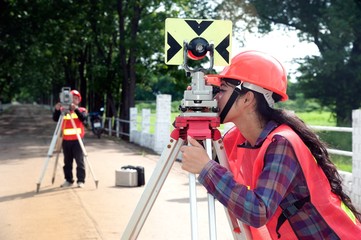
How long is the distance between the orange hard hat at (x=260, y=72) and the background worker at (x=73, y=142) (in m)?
7.09

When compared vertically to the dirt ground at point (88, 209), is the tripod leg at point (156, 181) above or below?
above

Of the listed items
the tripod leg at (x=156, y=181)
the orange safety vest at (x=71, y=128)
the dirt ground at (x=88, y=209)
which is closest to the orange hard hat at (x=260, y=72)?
the tripod leg at (x=156, y=181)

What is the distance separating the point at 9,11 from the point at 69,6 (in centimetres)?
271

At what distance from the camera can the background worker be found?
367 inches

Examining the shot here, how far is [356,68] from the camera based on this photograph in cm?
2294

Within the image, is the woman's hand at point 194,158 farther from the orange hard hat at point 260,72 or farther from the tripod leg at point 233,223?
the orange hard hat at point 260,72

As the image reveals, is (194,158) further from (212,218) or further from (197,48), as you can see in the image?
(197,48)

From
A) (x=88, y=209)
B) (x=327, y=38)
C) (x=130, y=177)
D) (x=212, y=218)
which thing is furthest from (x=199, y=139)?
(x=327, y=38)

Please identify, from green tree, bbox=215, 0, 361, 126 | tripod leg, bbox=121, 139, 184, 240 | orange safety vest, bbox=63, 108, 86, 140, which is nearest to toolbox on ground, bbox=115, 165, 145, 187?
orange safety vest, bbox=63, 108, 86, 140

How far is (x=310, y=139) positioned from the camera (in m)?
2.32

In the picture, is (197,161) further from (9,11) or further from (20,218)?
(9,11)

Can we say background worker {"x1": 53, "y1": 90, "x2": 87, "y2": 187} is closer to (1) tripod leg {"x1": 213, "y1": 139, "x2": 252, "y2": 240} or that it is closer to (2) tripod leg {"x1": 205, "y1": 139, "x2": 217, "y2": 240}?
(1) tripod leg {"x1": 213, "y1": 139, "x2": 252, "y2": 240}

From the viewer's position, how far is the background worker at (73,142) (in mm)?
9328

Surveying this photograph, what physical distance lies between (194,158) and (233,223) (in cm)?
41
